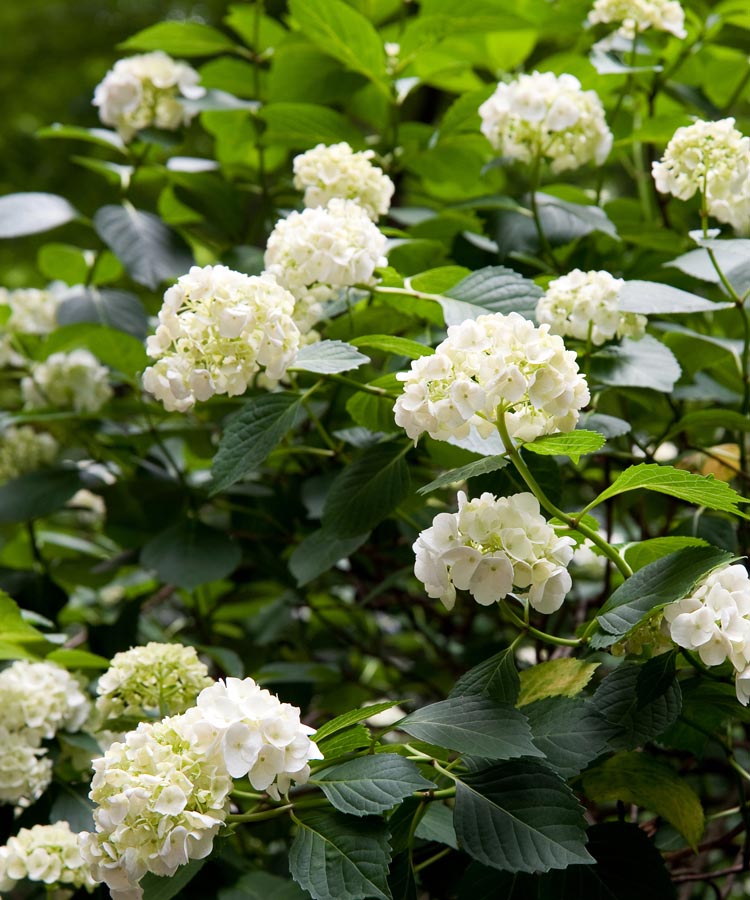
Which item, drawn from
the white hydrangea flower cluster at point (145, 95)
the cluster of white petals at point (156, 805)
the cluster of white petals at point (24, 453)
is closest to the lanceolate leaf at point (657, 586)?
the cluster of white petals at point (156, 805)

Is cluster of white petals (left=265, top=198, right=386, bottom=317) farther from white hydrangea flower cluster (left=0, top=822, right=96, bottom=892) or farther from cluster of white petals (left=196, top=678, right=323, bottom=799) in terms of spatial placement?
white hydrangea flower cluster (left=0, top=822, right=96, bottom=892)

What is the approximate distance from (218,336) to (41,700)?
55 centimetres

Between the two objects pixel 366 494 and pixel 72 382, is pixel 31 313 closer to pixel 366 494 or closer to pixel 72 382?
pixel 72 382

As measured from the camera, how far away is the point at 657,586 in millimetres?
841

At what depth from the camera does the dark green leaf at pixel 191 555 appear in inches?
56.6

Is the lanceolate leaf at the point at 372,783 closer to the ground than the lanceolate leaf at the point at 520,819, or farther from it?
farther from it

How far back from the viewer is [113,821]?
78cm

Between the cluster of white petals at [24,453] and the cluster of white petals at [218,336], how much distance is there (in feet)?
3.44

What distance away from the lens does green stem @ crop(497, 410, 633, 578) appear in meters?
0.83

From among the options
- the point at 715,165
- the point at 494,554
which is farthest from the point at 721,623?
the point at 715,165

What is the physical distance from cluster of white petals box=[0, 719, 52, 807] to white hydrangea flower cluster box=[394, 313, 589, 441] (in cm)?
70

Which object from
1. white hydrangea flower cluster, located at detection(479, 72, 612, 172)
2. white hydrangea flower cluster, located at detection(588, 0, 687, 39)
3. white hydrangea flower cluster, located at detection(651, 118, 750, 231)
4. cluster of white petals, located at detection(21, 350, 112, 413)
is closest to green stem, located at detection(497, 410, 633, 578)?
white hydrangea flower cluster, located at detection(651, 118, 750, 231)

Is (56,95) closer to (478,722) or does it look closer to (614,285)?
(614,285)

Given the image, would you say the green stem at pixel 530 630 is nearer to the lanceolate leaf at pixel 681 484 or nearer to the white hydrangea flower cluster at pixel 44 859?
the lanceolate leaf at pixel 681 484
